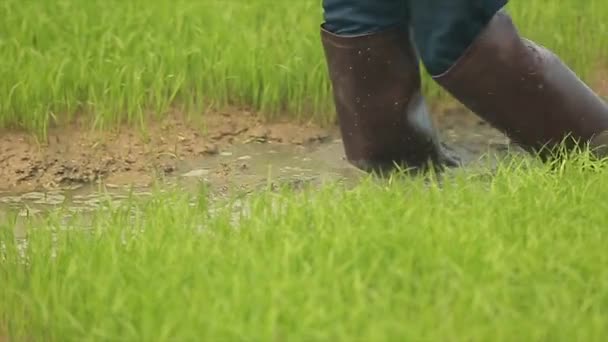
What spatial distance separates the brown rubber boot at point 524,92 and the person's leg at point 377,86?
16 centimetres

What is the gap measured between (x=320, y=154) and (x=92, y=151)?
2.10 feet

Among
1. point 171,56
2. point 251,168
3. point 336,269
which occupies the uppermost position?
point 336,269

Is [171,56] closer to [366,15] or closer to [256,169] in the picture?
[256,169]

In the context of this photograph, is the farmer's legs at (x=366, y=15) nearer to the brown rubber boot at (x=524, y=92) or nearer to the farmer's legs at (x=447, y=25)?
the farmer's legs at (x=447, y=25)

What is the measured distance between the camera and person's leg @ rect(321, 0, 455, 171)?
9.74ft

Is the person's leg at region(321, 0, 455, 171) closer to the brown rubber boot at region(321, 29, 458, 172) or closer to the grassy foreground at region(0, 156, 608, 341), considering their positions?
the brown rubber boot at region(321, 29, 458, 172)

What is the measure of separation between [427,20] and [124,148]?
99cm

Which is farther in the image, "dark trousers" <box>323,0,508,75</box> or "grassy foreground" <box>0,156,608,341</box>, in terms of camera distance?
Answer: "dark trousers" <box>323,0,508,75</box>

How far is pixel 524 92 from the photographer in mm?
2914

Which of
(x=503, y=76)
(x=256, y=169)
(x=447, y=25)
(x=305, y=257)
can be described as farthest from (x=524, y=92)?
(x=305, y=257)

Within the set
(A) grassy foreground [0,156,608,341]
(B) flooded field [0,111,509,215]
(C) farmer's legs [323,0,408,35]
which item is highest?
(C) farmer's legs [323,0,408,35]

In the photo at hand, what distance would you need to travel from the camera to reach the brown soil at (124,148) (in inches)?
126

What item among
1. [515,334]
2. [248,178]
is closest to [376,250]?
[515,334]

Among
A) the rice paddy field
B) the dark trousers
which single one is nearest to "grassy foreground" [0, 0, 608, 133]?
the rice paddy field
